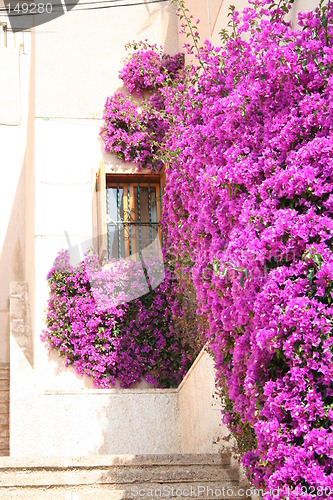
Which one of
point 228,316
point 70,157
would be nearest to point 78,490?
point 228,316

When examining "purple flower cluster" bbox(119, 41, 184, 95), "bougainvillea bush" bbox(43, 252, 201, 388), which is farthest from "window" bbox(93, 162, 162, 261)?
Result: "purple flower cluster" bbox(119, 41, 184, 95)

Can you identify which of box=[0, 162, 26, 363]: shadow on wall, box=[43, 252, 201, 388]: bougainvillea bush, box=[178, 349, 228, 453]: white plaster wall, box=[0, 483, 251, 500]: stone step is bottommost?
box=[0, 483, 251, 500]: stone step

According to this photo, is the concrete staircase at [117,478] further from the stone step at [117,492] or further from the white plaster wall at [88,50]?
the white plaster wall at [88,50]

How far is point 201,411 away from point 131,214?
11.1 ft

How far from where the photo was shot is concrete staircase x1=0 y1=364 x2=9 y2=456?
29.2 ft

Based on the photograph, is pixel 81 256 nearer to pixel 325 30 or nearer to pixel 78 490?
pixel 78 490

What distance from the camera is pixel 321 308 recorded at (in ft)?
11.9

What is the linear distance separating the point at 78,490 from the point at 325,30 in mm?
3492

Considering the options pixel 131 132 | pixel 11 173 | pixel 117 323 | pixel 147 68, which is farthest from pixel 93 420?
pixel 11 173

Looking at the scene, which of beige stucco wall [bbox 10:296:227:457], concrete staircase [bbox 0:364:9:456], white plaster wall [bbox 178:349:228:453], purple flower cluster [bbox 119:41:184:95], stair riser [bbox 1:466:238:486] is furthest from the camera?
purple flower cluster [bbox 119:41:184:95]

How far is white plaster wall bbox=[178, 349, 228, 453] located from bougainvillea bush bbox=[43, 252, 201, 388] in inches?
30.4

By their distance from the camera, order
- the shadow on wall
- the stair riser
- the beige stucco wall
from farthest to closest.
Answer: the shadow on wall, the beige stucco wall, the stair riser

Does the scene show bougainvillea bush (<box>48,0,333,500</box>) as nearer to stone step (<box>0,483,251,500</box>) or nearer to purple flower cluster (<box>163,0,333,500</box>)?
purple flower cluster (<box>163,0,333,500</box>)

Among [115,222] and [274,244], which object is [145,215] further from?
[274,244]
